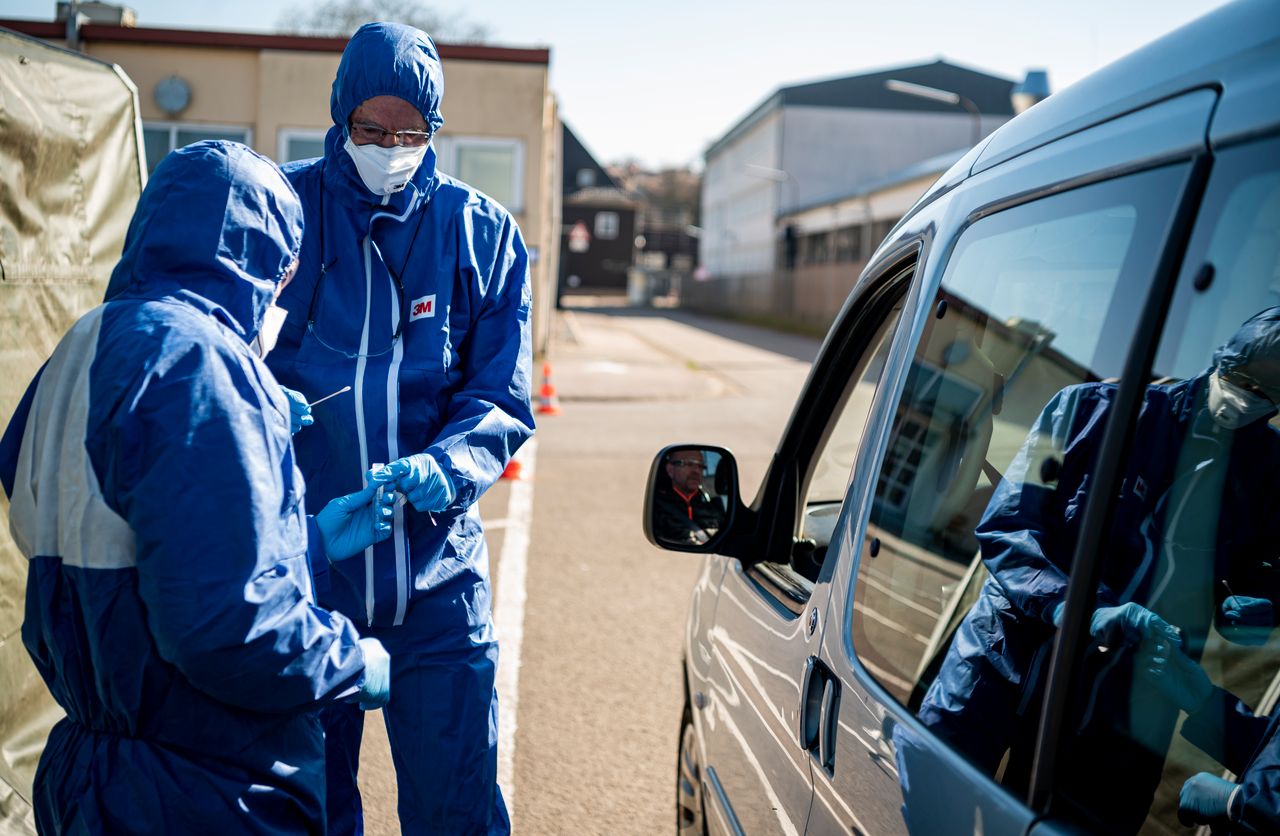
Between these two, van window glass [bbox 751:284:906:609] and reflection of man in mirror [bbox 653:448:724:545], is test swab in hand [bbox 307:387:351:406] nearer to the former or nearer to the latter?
reflection of man in mirror [bbox 653:448:724:545]

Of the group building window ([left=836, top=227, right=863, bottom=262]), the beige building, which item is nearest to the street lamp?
building window ([left=836, top=227, right=863, bottom=262])

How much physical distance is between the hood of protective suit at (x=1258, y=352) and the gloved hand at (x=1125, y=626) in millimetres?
321

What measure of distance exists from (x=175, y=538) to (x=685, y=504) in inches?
51.7

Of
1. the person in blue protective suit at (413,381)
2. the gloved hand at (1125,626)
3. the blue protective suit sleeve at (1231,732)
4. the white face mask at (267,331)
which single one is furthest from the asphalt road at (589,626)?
the gloved hand at (1125,626)

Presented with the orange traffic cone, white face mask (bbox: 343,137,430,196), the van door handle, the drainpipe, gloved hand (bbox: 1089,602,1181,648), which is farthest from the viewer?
the drainpipe

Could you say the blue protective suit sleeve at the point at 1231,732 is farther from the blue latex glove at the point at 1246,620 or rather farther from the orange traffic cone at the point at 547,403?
the orange traffic cone at the point at 547,403

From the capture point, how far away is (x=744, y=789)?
2352 millimetres

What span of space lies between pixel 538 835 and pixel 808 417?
1.75 meters

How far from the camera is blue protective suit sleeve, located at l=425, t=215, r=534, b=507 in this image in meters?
2.50

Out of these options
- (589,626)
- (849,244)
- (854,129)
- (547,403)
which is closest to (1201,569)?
(589,626)

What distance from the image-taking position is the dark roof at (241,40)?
61.4ft

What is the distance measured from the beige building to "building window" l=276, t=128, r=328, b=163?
2 cm

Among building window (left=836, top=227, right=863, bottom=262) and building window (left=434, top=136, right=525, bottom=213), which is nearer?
building window (left=434, top=136, right=525, bottom=213)

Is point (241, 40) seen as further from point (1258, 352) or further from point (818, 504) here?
point (1258, 352)
